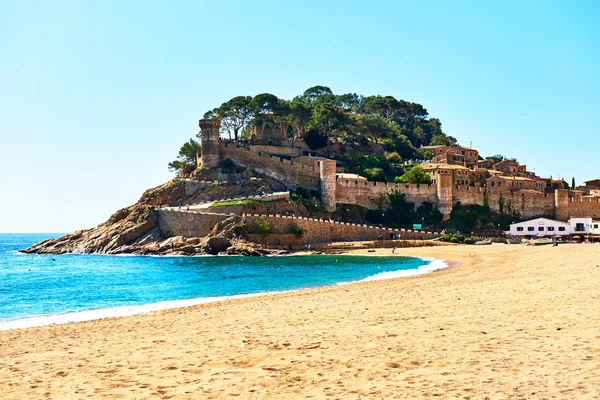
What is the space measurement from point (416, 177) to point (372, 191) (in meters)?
5.67

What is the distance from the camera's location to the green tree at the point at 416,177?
64.3 metres

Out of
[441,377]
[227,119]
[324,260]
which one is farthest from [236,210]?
[441,377]

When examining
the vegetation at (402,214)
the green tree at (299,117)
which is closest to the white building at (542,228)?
the vegetation at (402,214)

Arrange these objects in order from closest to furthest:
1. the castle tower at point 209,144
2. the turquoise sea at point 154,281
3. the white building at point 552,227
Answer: the turquoise sea at point 154,281, the white building at point 552,227, the castle tower at point 209,144

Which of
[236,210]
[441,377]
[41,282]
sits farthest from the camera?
[236,210]

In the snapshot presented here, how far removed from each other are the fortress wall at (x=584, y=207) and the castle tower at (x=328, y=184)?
2688 cm

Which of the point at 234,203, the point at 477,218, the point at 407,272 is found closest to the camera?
the point at 407,272

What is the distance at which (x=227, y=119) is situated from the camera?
73.9 m

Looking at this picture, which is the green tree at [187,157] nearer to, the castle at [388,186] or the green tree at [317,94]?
the castle at [388,186]

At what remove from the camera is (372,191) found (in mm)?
62750

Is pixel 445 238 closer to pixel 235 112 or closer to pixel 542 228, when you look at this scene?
pixel 542 228

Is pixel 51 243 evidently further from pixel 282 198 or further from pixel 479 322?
pixel 479 322

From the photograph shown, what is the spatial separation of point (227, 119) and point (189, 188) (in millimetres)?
15640

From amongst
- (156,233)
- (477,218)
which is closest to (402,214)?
(477,218)
